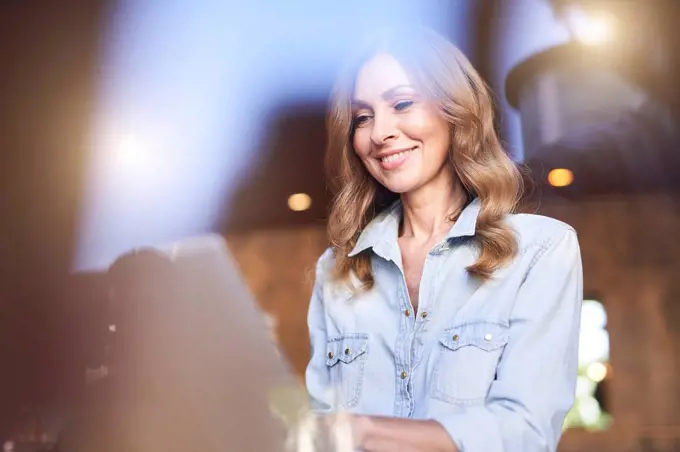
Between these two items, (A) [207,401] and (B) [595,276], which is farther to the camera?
(A) [207,401]

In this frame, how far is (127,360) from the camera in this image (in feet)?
4.83

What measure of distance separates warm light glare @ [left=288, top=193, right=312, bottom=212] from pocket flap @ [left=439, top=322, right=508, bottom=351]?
13.4 inches

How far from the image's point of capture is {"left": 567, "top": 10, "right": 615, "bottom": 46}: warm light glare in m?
1.42

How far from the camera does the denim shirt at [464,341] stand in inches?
46.9

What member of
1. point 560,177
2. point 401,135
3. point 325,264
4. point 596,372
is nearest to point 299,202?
point 325,264

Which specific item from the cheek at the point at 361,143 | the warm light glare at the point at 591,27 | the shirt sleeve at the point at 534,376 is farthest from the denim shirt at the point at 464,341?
the warm light glare at the point at 591,27

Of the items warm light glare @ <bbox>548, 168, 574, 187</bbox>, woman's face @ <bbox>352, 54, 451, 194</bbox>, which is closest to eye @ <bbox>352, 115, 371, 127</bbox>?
woman's face @ <bbox>352, 54, 451, 194</bbox>

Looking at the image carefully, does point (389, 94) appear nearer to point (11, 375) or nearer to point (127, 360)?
point (127, 360)

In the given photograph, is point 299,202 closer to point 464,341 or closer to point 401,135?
point 401,135

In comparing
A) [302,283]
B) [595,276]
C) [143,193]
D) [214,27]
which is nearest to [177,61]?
[214,27]

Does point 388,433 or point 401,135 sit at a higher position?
point 401,135

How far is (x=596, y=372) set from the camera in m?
1.29

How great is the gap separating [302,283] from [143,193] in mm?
357

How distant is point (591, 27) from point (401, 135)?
0.40 metres
